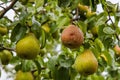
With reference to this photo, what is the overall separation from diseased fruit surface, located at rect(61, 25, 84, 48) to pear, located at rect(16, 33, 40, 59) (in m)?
0.12

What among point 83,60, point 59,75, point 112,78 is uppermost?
point 83,60

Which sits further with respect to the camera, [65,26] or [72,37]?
[65,26]

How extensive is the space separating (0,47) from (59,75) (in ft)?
1.59

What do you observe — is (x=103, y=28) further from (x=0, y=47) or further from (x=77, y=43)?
(x=0, y=47)

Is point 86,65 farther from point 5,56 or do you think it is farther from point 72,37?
point 5,56

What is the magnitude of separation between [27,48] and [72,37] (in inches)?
7.2

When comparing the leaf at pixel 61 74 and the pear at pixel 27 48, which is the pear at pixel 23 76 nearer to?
the leaf at pixel 61 74

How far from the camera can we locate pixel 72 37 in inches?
59.3

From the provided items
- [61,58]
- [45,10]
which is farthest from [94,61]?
[45,10]

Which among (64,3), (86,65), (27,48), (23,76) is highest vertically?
(64,3)

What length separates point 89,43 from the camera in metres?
1.70

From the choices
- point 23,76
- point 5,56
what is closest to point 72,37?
point 23,76

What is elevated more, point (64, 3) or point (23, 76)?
point (64, 3)

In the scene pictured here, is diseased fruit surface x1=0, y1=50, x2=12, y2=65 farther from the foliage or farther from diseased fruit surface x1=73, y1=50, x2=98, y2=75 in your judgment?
diseased fruit surface x1=73, y1=50, x2=98, y2=75
